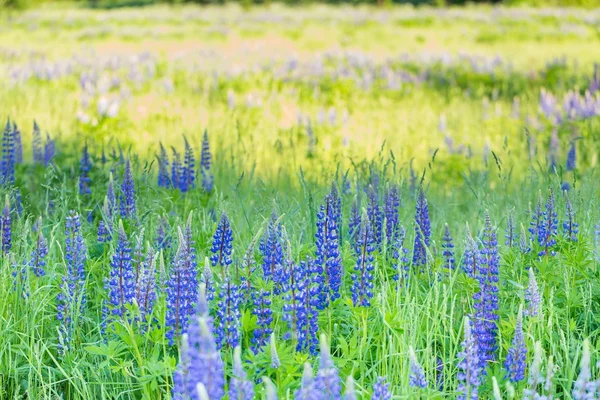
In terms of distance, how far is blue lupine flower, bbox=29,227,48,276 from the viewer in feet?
12.0

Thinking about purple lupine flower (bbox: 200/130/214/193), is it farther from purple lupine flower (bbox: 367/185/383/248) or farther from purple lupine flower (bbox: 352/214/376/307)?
purple lupine flower (bbox: 352/214/376/307)

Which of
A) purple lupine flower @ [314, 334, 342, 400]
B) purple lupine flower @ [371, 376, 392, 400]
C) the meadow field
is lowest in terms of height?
the meadow field

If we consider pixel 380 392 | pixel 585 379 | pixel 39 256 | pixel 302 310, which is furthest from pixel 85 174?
pixel 585 379

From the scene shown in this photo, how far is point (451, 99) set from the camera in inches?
433

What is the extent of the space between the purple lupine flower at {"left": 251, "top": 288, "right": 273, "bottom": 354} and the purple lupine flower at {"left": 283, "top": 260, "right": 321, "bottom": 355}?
70 millimetres

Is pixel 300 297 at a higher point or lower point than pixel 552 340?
higher

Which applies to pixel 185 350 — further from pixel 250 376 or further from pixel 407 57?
pixel 407 57

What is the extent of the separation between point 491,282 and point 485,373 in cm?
37

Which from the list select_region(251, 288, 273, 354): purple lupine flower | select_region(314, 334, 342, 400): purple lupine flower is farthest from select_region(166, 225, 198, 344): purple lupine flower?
select_region(314, 334, 342, 400): purple lupine flower

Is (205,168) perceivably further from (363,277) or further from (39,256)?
(363,277)

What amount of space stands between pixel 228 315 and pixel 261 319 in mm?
153

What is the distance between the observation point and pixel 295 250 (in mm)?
3861

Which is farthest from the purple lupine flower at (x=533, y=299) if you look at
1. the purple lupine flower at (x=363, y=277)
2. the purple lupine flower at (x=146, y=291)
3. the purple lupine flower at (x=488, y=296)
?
the purple lupine flower at (x=146, y=291)

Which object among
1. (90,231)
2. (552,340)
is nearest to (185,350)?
(552,340)
